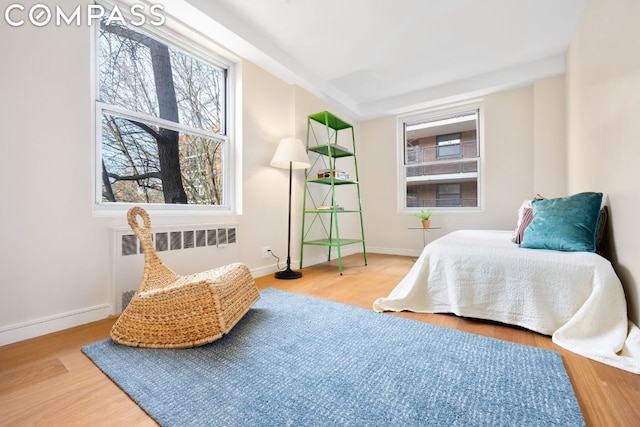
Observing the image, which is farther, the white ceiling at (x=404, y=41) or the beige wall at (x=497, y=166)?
the beige wall at (x=497, y=166)

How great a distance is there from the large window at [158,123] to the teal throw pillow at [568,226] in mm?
2489

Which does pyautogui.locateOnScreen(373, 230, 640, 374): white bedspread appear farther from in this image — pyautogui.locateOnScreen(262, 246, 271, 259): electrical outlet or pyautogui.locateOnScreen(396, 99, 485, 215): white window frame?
pyautogui.locateOnScreen(396, 99, 485, 215): white window frame

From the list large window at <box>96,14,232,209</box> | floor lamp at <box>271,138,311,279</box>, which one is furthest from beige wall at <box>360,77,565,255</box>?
large window at <box>96,14,232,209</box>

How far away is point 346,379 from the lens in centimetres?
110

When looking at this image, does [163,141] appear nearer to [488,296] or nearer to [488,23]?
[488,296]

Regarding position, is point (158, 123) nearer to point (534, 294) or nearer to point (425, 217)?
point (534, 294)

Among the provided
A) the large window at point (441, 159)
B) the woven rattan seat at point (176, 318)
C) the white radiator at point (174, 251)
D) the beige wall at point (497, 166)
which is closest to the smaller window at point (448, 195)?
the large window at point (441, 159)

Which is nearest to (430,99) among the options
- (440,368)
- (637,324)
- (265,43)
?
(265,43)

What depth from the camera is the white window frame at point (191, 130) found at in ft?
6.06

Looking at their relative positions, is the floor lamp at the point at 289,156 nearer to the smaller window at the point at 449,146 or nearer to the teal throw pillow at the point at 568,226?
the teal throw pillow at the point at 568,226

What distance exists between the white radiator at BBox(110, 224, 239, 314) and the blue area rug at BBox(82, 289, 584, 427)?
55 centimetres

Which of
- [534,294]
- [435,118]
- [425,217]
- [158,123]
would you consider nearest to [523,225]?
[534,294]

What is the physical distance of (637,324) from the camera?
138cm

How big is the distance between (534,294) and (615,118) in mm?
1106
